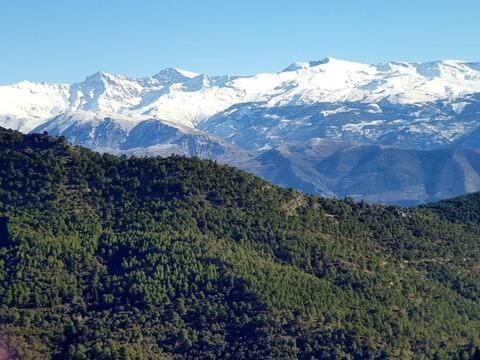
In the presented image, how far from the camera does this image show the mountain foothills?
12888 cm

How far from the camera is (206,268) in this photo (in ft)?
465

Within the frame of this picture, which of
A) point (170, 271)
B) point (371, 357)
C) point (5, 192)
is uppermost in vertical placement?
point (5, 192)

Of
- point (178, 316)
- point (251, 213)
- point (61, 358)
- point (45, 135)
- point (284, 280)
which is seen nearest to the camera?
point (61, 358)

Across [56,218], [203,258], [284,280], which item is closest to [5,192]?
[56,218]

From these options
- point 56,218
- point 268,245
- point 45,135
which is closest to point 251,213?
point 268,245

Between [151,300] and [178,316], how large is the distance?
4.92 m

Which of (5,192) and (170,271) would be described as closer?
(170,271)

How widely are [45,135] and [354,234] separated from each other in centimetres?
6344

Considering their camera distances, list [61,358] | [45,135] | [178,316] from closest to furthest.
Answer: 1. [61,358]
2. [178,316]
3. [45,135]

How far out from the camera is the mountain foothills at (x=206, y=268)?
5074 inches

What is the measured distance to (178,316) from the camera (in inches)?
5202

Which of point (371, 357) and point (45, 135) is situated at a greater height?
point (45, 135)

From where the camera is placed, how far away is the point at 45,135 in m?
184

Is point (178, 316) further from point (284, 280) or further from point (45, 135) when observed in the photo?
point (45, 135)
